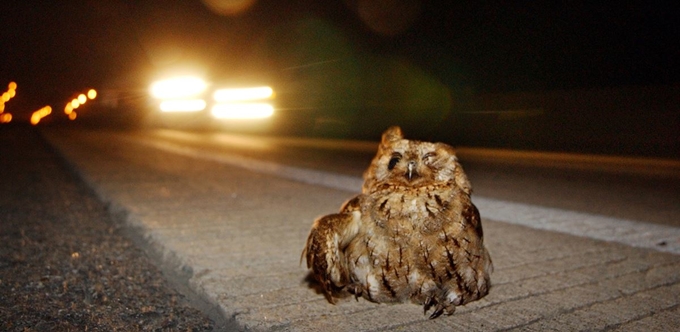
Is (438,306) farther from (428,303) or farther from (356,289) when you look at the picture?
(356,289)

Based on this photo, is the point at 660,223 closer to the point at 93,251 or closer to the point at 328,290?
the point at 328,290

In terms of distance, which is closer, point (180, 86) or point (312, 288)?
point (312, 288)

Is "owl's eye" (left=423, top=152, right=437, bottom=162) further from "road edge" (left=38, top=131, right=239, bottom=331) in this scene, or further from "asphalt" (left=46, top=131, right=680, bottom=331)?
"road edge" (left=38, top=131, right=239, bottom=331)

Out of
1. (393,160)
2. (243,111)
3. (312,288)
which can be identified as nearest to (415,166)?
(393,160)

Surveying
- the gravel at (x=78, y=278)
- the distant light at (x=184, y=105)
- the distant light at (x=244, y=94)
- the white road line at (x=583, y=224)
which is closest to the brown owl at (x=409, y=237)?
the gravel at (x=78, y=278)

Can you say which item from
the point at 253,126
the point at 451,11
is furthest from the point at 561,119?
the point at 253,126

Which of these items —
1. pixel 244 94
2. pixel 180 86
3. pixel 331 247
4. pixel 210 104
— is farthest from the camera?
pixel 210 104

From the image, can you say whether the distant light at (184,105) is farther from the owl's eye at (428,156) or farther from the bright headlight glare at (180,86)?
the owl's eye at (428,156)
